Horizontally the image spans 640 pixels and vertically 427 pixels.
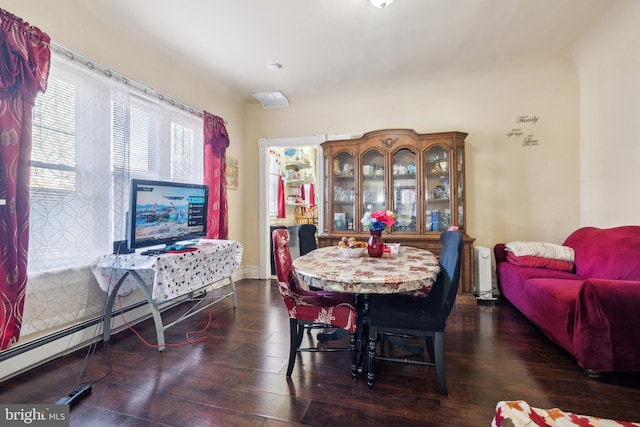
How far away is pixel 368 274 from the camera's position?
151 centimetres

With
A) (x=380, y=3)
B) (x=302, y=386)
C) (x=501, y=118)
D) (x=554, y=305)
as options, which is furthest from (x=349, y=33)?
(x=302, y=386)

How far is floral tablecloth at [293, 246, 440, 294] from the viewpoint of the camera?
1422 mm

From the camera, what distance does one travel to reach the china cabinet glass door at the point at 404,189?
357cm

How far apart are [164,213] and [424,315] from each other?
2.24m

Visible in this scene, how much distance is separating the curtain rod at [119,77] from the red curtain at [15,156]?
23cm

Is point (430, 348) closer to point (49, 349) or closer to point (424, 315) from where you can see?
point (424, 315)

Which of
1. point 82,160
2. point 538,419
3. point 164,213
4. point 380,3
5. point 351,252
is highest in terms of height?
point 380,3

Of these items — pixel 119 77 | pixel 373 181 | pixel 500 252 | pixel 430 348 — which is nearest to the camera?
pixel 430 348

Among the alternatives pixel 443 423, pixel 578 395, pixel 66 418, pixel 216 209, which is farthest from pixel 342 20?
pixel 66 418

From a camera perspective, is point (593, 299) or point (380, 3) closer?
point (593, 299)

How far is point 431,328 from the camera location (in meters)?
1.59

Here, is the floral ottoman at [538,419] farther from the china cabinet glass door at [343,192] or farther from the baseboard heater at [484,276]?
the china cabinet glass door at [343,192]

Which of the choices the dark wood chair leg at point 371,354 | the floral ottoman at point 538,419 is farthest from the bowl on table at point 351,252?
the floral ottoman at point 538,419

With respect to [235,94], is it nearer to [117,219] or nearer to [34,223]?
[117,219]
